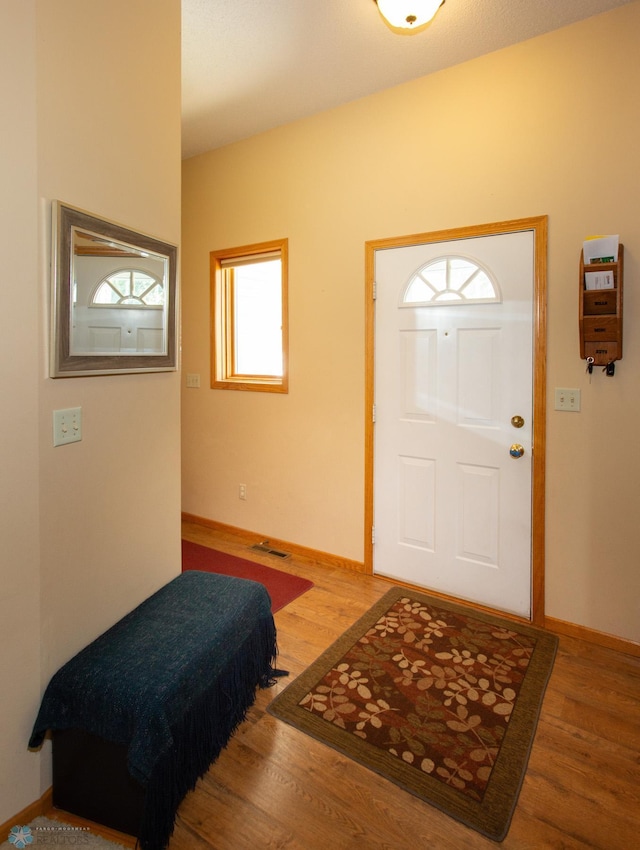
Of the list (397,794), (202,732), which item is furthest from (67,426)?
(397,794)

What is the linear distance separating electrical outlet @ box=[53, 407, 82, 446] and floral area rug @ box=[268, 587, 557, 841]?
1.31m

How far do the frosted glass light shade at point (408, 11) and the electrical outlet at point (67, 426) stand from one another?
6.62 feet

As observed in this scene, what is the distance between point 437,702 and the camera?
1963 mm

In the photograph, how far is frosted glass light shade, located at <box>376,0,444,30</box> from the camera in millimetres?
1939

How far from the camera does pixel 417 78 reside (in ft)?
8.89

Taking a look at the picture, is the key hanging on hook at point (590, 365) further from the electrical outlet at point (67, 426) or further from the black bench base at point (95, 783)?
the black bench base at point (95, 783)

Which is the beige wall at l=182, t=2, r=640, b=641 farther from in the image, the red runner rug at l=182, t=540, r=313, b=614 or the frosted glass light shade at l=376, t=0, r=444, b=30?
the frosted glass light shade at l=376, t=0, r=444, b=30

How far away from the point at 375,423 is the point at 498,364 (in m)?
0.81

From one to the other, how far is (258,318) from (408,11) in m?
2.09

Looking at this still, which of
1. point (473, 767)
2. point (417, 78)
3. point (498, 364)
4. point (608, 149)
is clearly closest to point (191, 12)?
point (417, 78)

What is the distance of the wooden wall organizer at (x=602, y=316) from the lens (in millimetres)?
2145

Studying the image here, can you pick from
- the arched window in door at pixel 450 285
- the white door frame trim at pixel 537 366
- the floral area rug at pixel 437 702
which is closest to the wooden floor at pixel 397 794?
the floral area rug at pixel 437 702

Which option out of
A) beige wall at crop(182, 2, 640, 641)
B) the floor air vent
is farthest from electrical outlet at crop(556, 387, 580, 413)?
the floor air vent

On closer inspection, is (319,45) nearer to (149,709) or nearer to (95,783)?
(149,709)
